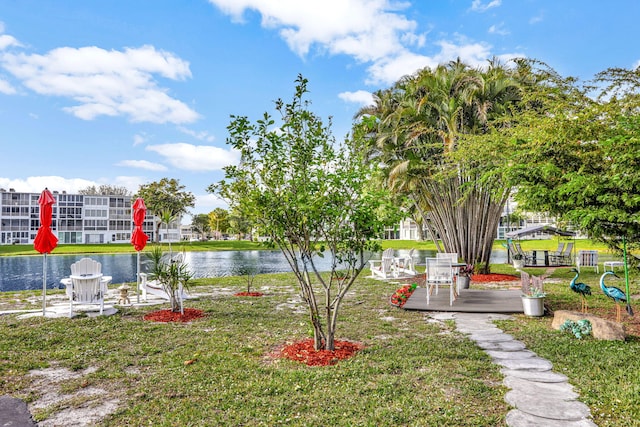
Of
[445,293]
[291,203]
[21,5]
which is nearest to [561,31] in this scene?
[445,293]

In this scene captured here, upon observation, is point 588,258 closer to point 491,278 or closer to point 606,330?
point 491,278

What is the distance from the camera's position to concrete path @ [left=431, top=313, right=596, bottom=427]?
313 cm

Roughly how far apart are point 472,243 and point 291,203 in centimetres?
1176

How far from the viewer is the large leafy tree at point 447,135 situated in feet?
44.2

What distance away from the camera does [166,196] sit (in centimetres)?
5312

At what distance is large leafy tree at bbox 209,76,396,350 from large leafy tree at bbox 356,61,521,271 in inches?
Result: 353

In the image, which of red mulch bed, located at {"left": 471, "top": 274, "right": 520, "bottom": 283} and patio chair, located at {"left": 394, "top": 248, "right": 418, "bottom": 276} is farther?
patio chair, located at {"left": 394, "top": 248, "right": 418, "bottom": 276}

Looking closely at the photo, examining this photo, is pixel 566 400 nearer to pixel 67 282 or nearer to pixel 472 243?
pixel 67 282

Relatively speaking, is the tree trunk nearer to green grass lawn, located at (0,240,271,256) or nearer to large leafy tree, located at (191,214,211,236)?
green grass lawn, located at (0,240,271,256)

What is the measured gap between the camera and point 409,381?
158 inches

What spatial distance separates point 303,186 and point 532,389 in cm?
324

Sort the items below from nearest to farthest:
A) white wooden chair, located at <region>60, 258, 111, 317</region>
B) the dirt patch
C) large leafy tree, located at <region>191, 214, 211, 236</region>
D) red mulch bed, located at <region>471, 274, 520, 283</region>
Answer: the dirt patch
white wooden chair, located at <region>60, 258, 111, 317</region>
red mulch bed, located at <region>471, 274, 520, 283</region>
large leafy tree, located at <region>191, 214, 211, 236</region>

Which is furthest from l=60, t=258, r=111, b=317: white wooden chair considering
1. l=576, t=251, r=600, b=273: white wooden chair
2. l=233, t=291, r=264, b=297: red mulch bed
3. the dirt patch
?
l=576, t=251, r=600, b=273: white wooden chair

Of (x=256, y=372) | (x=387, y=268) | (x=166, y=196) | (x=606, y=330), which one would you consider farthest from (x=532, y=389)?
(x=166, y=196)
